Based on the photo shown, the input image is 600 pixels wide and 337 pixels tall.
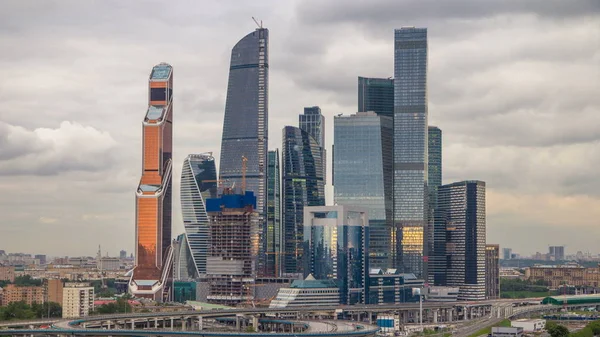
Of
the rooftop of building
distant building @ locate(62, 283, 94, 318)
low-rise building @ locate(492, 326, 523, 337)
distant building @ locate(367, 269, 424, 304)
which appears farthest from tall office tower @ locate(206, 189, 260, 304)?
low-rise building @ locate(492, 326, 523, 337)

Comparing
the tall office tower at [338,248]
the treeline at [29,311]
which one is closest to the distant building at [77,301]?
the treeline at [29,311]

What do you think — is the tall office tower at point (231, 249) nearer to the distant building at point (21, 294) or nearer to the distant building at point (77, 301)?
the distant building at point (77, 301)

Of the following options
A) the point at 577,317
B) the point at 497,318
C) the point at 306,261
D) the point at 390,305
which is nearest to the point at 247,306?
the point at 306,261

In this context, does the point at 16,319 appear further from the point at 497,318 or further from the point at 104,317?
the point at 497,318

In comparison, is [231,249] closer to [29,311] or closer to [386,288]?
[386,288]

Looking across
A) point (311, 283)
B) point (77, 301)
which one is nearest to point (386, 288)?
point (311, 283)
